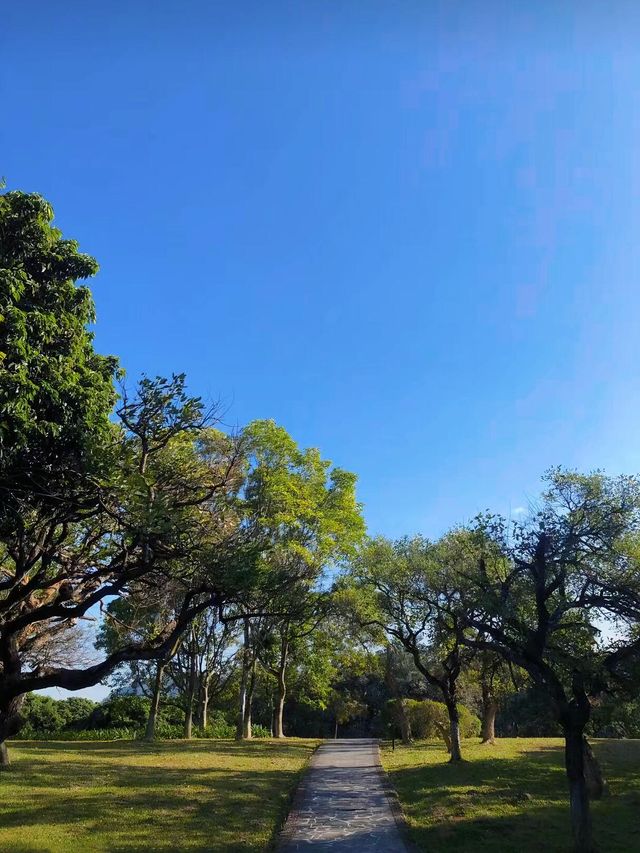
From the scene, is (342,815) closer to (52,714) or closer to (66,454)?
(66,454)

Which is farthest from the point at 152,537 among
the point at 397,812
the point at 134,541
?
the point at 397,812

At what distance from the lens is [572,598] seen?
13969 mm

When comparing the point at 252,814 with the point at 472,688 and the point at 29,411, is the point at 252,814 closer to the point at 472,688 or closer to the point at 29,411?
the point at 29,411

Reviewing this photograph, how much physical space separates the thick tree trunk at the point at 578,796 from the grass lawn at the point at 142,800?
18.2 feet

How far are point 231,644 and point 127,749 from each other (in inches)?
470

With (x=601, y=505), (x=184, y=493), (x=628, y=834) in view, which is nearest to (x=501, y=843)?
(x=628, y=834)

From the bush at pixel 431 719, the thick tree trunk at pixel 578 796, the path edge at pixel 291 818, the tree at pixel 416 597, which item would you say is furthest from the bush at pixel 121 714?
the thick tree trunk at pixel 578 796

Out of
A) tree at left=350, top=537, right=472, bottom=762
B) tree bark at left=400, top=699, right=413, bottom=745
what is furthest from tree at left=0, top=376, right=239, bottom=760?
tree bark at left=400, top=699, right=413, bottom=745

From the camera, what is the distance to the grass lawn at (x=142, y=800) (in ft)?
34.9

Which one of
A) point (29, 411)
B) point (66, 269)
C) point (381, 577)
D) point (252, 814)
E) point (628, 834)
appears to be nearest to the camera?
point (29, 411)

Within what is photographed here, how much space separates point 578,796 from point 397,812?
4706 mm

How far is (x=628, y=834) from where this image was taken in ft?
39.9

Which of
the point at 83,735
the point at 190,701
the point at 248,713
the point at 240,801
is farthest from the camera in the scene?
the point at 248,713

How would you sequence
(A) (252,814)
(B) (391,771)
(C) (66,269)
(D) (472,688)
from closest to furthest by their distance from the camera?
(C) (66,269) < (A) (252,814) < (B) (391,771) < (D) (472,688)
